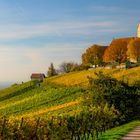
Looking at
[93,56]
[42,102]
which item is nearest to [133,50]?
[93,56]

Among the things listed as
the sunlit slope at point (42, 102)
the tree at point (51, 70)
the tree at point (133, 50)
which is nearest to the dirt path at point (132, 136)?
the sunlit slope at point (42, 102)

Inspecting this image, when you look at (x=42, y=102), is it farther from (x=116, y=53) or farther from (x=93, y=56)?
(x=93, y=56)

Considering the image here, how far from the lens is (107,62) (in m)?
150

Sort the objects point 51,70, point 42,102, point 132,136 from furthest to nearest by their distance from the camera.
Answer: point 51,70, point 42,102, point 132,136

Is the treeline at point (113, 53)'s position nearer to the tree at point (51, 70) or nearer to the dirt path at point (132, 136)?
the tree at point (51, 70)

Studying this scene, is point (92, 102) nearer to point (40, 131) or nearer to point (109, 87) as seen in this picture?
point (109, 87)

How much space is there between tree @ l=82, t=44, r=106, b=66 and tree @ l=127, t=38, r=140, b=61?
13.3 m

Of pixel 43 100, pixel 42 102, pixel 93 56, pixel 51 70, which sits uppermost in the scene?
pixel 93 56

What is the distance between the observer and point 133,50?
470 feet

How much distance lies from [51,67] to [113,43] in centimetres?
2968

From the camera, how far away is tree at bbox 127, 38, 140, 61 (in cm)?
14075

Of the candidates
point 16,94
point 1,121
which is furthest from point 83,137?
point 16,94

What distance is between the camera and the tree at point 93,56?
15712 centimetres

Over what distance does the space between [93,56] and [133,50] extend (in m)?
20.1
